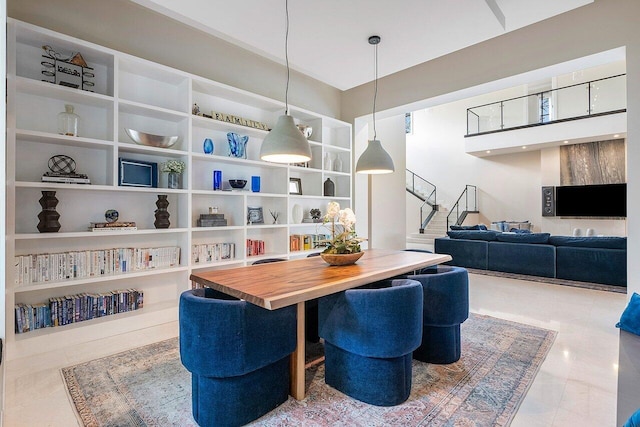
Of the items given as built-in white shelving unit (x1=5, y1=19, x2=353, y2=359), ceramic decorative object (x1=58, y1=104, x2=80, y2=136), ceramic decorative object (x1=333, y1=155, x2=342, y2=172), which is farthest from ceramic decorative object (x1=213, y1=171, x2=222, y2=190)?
ceramic decorative object (x1=333, y1=155, x2=342, y2=172)

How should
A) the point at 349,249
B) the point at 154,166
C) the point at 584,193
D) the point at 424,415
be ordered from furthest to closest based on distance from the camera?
the point at 584,193 < the point at 154,166 < the point at 349,249 < the point at 424,415

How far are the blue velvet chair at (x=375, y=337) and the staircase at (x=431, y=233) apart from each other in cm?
796

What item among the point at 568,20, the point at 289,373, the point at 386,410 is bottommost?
the point at 386,410

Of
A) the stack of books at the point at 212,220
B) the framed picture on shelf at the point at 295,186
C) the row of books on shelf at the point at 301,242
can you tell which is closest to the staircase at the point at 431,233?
the row of books on shelf at the point at 301,242

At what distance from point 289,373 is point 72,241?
241 cm

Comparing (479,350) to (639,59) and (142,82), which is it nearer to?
(639,59)

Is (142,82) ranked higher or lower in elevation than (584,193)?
higher

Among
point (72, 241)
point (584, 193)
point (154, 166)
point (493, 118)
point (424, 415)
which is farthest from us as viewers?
point (493, 118)

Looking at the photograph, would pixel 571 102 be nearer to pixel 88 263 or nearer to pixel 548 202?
pixel 548 202

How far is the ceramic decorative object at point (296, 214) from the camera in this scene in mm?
4762

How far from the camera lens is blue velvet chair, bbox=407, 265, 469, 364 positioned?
245 centimetres

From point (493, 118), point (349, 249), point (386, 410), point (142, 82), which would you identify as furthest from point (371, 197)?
point (493, 118)

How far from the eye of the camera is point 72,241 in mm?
3031

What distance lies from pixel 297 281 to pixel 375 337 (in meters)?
0.59
